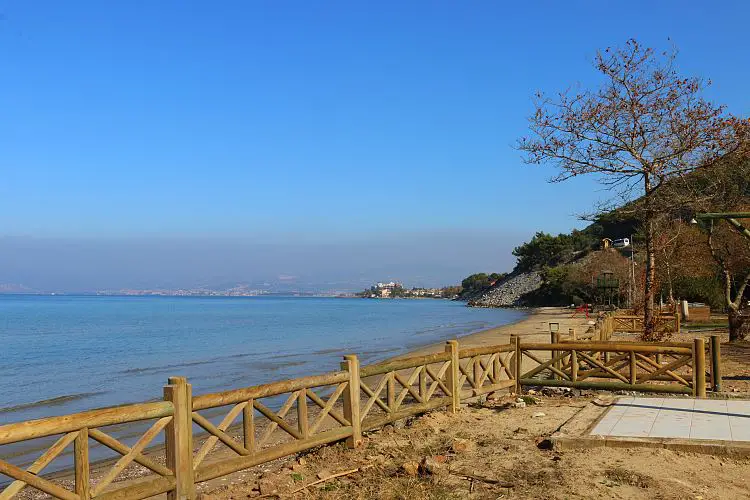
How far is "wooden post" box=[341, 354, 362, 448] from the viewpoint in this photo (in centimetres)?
926

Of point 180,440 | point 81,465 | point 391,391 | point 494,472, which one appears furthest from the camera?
point 391,391

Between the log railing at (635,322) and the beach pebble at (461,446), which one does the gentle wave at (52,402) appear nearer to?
the beach pebble at (461,446)

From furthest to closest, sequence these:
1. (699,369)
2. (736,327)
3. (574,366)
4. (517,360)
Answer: (736,327) → (517,360) → (574,366) → (699,369)

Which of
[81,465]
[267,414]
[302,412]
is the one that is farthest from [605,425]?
[81,465]

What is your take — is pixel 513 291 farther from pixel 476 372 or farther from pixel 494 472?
pixel 494 472

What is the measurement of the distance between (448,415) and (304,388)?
3892mm

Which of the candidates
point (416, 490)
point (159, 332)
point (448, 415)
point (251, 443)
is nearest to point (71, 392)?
point (448, 415)

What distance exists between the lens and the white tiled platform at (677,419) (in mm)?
8695

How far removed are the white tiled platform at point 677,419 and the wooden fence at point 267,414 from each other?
114cm

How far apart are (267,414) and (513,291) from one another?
114 m

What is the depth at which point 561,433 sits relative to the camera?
354 inches

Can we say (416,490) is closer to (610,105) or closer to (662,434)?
(662,434)

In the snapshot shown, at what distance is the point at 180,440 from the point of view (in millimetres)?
6758

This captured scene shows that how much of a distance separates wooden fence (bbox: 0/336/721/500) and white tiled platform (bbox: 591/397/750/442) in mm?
1138
